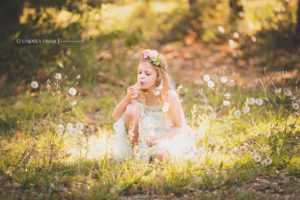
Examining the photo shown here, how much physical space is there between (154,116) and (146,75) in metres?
0.46

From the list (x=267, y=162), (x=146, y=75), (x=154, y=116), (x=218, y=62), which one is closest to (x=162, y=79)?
(x=146, y=75)

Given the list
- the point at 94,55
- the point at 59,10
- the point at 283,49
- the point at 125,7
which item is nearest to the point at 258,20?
the point at 283,49

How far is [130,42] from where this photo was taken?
17.2 ft

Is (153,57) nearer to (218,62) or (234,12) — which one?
(218,62)

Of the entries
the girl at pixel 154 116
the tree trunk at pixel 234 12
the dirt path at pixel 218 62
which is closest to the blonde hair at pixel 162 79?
the girl at pixel 154 116

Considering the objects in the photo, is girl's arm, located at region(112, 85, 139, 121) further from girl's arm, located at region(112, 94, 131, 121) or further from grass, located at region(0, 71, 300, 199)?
grass, located at region(0, 71, 300, 199)

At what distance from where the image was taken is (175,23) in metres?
8.73

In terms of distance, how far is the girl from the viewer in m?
2.87

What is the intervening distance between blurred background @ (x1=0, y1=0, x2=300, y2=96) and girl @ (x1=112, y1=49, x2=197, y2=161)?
0.59 m

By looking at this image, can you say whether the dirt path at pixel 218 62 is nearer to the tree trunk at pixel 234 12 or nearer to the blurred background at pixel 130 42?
the blurred background at pixel 130 42

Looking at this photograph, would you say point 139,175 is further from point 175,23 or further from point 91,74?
point 175,23

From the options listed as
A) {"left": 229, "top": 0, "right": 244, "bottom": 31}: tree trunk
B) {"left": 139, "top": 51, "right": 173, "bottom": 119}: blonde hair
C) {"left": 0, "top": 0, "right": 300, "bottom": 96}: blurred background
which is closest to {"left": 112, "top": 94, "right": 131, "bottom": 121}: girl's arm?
{"left": 139, "top": 51, "right": 173, "bottom": 119}: blonde hair

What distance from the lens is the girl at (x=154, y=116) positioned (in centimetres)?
287

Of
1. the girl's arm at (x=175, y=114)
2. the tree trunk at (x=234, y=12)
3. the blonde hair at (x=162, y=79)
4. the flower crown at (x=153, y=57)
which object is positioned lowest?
the girl's arm at (x=175, y=114)
